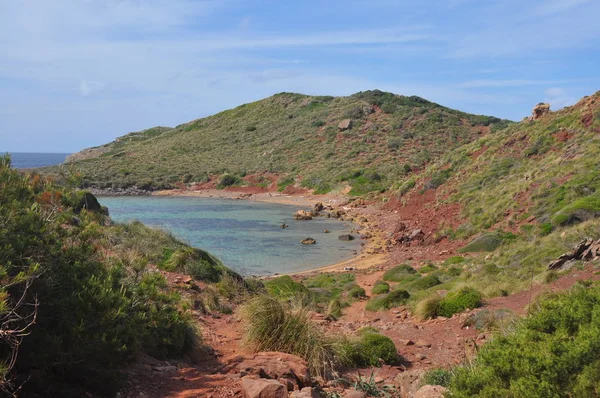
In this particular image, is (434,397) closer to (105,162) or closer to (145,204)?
(145,204)

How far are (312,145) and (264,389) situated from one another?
68449mm

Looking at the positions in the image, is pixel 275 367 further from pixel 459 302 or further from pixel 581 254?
pixel 581 254

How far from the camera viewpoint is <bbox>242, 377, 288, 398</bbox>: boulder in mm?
5723

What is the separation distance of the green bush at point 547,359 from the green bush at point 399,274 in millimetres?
14909

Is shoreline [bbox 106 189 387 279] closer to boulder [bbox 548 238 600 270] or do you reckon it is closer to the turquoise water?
the turquoise water

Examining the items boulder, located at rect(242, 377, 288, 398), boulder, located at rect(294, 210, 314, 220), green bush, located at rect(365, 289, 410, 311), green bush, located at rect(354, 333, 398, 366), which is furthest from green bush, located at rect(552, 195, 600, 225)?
boulder, located at rect(294, 210, 314, 220)

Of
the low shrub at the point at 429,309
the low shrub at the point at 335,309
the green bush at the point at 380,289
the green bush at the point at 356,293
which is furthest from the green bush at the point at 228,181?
the low shrub at the point at 429,309

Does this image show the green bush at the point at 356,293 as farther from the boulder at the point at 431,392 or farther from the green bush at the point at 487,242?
the boulder at the point at 431,392

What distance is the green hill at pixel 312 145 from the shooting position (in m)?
61.4

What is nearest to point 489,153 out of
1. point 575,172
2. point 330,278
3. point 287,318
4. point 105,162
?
point 575,172

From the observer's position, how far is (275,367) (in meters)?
6.77

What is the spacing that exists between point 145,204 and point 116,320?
48845 mm

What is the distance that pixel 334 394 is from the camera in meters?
6.49

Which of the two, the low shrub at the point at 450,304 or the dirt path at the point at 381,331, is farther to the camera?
the low shrub at the point at 450,304
